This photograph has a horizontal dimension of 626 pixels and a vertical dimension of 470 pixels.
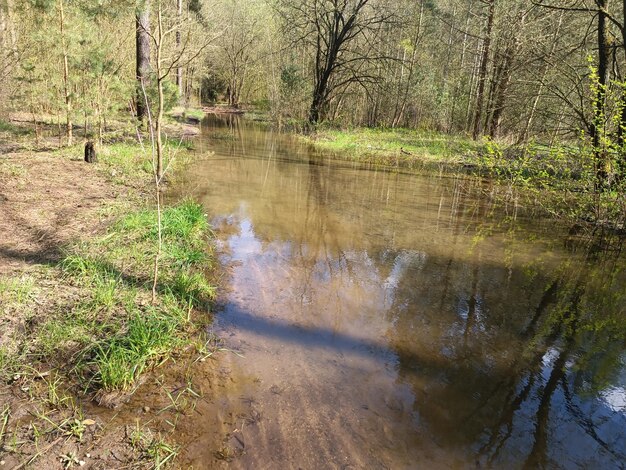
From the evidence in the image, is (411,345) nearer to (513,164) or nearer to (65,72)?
(513,164)

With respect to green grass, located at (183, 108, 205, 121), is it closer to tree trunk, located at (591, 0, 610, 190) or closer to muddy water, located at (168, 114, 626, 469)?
muddy water, located at (168, 114, 626, 469)

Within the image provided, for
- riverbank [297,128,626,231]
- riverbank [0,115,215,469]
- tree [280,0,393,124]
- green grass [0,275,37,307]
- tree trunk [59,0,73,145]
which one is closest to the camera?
riverbank [0,115,215,469]

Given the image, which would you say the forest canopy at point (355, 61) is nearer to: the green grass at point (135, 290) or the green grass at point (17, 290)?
the green grass at point (135, 290)

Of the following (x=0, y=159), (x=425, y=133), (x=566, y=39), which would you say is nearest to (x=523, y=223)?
(x=566, y=39)

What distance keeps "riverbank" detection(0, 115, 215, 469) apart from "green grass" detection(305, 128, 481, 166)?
35.4 ft

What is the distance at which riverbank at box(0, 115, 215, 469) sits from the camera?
2766 mm

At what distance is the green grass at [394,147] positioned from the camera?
16266mm

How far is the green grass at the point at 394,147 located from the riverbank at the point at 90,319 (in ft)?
35.4

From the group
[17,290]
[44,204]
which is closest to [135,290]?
[17,290]

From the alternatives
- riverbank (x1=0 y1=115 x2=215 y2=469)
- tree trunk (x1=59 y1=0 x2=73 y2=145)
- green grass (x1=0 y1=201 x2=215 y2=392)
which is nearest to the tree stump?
tree trunk (x1=59 y1=0 x2=73 y2=145)

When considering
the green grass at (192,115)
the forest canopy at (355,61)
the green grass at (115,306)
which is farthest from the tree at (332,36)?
the green grass at (115,306)

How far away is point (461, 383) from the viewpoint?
3.76 metres

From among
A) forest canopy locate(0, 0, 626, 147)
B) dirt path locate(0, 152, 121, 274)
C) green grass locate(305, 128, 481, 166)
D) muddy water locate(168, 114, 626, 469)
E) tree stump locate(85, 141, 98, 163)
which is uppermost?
forest canopy locate(0, 0, 626, 147)

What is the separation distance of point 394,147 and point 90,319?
15976mm
